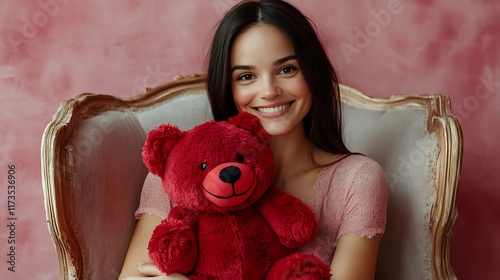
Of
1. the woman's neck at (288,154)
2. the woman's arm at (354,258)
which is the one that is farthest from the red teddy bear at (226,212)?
the woman's neck at (288,154)

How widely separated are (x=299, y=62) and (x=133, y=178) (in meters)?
0.51

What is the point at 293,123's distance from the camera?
1271 millimetres

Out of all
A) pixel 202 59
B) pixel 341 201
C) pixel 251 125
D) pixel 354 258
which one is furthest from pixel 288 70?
pixel 202 59

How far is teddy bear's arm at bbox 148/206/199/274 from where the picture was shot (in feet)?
3.48

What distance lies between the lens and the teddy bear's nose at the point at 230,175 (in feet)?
3.31

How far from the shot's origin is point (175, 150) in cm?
110

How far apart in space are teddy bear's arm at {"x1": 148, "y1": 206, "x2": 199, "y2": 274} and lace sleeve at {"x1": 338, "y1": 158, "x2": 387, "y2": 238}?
1.09 feet

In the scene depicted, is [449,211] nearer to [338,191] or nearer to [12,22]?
[338,191]

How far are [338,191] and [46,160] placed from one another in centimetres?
63

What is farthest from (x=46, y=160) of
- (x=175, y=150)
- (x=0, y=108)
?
(x=0, y=108)

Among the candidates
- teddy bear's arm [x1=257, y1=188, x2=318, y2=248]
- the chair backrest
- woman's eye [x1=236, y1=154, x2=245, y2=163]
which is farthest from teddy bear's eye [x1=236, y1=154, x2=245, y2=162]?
the chair backrest

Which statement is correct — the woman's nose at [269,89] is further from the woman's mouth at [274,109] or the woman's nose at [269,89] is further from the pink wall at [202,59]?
the pink wall at [202,59]

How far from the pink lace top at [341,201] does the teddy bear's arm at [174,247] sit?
0.70 feet

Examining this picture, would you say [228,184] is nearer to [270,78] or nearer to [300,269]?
[300,269]
